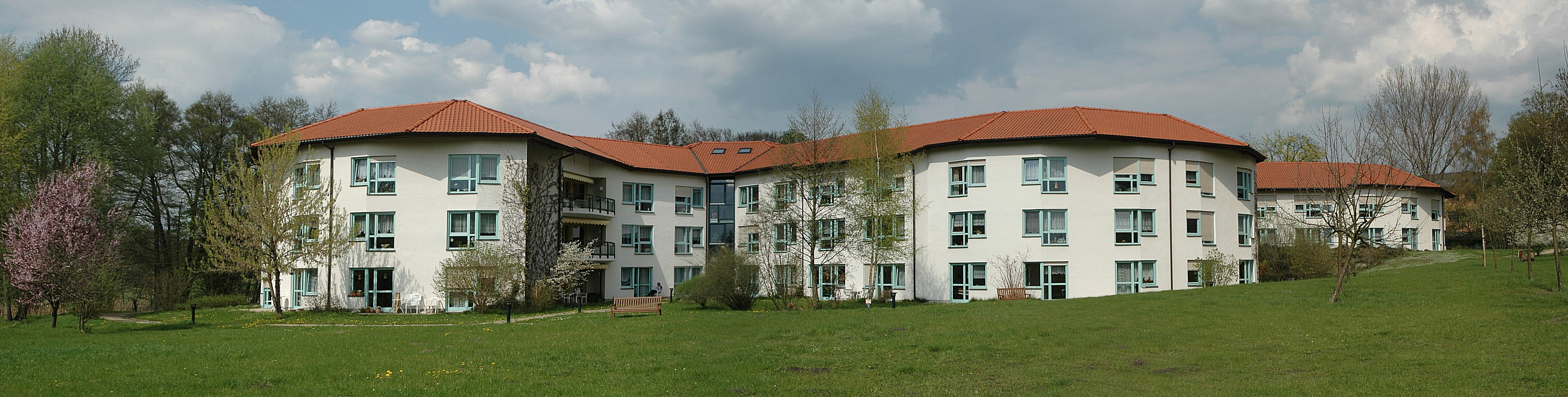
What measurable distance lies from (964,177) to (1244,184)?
11458mm

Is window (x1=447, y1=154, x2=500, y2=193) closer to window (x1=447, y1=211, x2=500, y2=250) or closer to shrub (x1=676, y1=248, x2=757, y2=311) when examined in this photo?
window (x1=447, y1=211, x2=500, y2=250)

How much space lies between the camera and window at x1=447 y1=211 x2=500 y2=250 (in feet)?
107

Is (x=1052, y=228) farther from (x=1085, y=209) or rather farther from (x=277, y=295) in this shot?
(x=277, y=295)

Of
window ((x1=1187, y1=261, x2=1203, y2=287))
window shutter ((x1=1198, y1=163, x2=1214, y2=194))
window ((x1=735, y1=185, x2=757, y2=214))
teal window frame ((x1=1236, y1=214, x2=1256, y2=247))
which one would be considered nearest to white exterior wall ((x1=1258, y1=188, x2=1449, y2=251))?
teal window frame ((x1=1236, y1=214, x2=1256, y2=247))

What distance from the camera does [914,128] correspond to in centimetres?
4103

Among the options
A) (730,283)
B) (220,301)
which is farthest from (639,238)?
(220,301)

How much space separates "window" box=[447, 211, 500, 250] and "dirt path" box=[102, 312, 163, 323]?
8853 millimetres

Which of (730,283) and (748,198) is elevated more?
(748,198)

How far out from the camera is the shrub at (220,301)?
39.3m

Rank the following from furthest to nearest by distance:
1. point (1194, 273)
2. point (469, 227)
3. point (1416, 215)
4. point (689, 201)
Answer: point (1416, 215) → point (689, 201) → point (1194, 273) → point (469, 227)

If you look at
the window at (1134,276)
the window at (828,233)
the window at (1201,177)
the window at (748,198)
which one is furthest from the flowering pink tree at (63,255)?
the window at (1201,177)

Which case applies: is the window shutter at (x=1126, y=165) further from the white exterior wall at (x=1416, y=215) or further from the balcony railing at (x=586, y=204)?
the white exterior wall at (x=1416, y=215)

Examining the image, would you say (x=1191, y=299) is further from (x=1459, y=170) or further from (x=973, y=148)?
(x=1459, y=170)

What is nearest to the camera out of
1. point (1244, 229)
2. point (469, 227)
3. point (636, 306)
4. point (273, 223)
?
point (636, 306)
